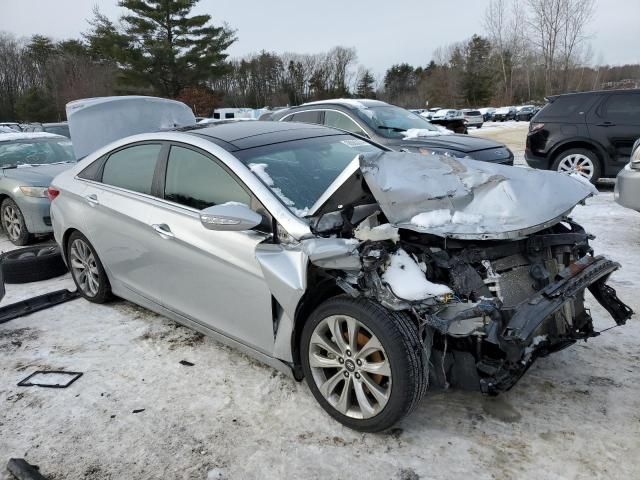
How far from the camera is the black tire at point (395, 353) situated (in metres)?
2.36

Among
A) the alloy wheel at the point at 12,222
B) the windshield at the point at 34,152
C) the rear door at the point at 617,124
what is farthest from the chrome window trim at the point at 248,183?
the rear door at the point at 617,124

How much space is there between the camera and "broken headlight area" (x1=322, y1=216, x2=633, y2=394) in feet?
7.71

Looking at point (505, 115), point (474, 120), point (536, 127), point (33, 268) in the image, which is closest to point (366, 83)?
point (505, 115)

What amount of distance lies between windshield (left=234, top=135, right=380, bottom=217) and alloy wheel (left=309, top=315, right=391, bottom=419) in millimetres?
705

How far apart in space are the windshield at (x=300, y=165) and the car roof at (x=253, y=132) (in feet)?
0.27

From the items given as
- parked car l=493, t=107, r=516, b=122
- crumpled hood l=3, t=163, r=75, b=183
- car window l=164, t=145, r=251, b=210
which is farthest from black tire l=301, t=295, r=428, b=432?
parked car l=493, t=107, r=516, b=122

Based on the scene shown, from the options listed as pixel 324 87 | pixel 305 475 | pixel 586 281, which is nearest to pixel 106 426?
pixel 305 475

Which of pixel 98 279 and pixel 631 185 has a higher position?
pixel 631 185

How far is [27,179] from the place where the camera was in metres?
6.68

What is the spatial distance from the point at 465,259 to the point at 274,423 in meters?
1.37

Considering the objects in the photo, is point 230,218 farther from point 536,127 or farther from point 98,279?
point 536,127

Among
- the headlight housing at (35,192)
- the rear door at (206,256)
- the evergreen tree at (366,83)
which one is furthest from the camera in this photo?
the evergreen tree at (366,83)

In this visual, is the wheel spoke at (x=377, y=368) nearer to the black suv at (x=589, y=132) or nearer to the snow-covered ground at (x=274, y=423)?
the snow-covered ground at (x=274, y=423)

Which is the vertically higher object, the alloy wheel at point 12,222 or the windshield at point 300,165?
the windshield at point 300,165
